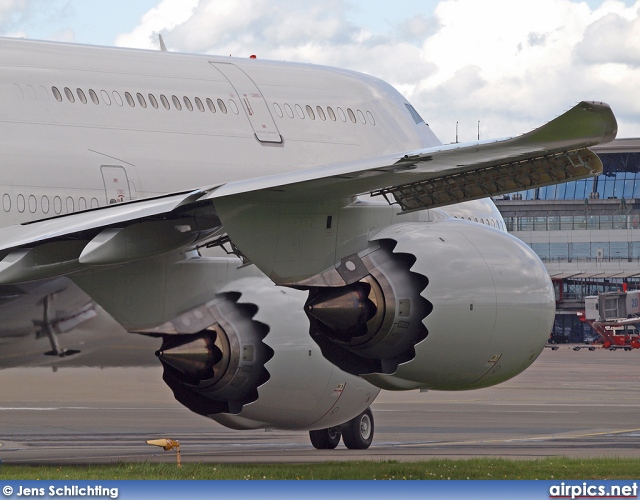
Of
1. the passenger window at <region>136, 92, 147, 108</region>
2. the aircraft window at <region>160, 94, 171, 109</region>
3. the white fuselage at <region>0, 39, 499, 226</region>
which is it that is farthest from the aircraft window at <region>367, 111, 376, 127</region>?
the passenger window at <region>136, 92, 147, 108</region>

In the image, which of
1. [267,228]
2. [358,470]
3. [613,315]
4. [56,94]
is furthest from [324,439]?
[613,315]

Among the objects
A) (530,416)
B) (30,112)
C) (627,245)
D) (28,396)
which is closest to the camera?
(30,112)

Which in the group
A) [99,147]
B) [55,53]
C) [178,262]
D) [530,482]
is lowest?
[530,482]

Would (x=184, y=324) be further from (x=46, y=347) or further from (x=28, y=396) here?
(x=28, y=396)

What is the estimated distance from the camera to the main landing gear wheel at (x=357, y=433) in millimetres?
19938

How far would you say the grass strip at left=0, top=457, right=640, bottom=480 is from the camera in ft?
48.6

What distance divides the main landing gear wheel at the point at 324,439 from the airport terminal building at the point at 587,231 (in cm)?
8422

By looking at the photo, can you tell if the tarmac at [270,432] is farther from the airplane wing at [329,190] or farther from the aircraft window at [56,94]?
the airplane wing at [329,190]

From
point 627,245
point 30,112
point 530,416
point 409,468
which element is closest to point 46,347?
point 30,112

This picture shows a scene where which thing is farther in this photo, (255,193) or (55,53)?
(55,53)

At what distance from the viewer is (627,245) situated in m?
106

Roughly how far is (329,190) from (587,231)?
9743cm

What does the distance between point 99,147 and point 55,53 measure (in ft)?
4.46

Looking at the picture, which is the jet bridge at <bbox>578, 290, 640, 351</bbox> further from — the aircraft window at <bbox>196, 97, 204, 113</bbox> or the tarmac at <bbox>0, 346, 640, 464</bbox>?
the aircraft window at <bbox>196, 97, 204, 113</bbox>
